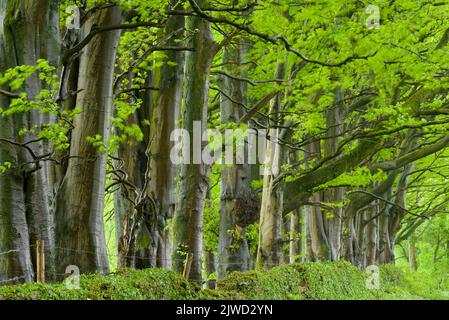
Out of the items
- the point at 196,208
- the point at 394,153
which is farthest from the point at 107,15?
the point at 394,153

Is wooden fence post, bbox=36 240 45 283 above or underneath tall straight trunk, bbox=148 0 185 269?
underneath

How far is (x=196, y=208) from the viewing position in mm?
12867

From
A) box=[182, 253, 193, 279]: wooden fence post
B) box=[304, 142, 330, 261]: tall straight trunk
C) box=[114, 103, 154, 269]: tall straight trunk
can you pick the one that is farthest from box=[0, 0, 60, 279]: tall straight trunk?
box=[304, 142, 330, 261]: tall straight trunk

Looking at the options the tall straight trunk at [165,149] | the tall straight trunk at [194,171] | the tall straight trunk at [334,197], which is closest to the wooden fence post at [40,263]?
the tall straight trunk at [194,171]

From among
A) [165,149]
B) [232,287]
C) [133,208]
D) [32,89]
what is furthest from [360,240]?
[32,89]

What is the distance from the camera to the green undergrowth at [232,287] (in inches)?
294

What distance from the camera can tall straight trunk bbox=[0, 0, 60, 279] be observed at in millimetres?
9047

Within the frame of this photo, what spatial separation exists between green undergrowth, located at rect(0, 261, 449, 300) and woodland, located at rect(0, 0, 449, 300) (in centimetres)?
81

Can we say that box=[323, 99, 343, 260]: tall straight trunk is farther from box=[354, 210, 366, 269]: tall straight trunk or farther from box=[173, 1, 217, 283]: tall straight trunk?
box=[173, 1, 217, 283]: tall straight trunk

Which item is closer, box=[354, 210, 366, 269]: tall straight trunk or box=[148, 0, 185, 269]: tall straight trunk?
box=[148, 0, 185, 269]: tall straight trunk

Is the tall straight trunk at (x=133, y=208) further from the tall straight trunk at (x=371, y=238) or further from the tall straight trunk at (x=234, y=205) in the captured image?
the tall straight trunk at (x=371, y=238)
